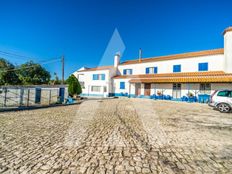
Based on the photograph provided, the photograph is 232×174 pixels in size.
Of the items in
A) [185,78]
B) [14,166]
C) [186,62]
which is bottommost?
[14,166]

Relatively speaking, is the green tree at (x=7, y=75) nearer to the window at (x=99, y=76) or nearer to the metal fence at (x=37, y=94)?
the window at (x=99, y=76)

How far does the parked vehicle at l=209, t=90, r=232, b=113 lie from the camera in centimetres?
1054

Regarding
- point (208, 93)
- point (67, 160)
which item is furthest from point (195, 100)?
point (67, 160)

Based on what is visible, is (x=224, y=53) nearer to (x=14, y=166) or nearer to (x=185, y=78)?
(x=185, y=78)

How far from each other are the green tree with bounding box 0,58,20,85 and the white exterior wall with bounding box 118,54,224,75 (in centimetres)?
3348

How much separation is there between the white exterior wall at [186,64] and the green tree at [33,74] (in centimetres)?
3270

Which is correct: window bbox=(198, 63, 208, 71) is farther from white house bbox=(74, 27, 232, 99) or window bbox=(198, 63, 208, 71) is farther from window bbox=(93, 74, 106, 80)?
window bbox=(93, 74, 106, 80)

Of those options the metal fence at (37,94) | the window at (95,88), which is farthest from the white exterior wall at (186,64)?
the metal fence at (37,94)

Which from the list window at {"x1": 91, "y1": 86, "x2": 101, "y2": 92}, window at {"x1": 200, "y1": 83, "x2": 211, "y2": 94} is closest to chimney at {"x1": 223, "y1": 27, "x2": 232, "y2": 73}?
window at {"x1": 200, "y1": 83, "x2": 211, "y2": 94}

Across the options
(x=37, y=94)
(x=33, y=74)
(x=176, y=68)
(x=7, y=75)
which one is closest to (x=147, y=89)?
(x=176, y=68)

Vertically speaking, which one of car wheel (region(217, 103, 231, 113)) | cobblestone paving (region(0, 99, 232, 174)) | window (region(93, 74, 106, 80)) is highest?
window (region(93, 74, 106, 80))

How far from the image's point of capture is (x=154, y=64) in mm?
25422

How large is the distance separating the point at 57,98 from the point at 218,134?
1859 cm

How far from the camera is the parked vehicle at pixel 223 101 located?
10539mm
